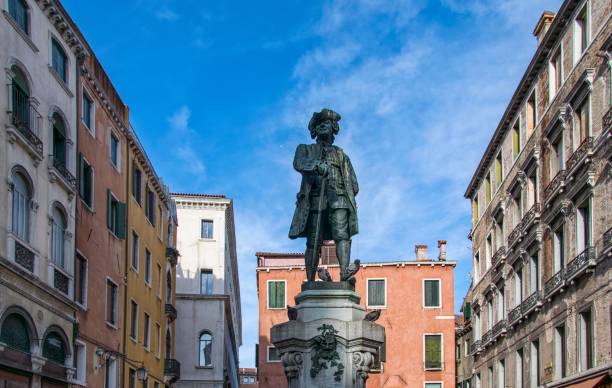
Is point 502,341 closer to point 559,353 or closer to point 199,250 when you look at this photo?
point 559,353

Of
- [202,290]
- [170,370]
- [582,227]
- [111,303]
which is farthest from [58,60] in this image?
[202,290]

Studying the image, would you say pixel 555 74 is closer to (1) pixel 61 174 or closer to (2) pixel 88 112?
(2) pixel 88 112

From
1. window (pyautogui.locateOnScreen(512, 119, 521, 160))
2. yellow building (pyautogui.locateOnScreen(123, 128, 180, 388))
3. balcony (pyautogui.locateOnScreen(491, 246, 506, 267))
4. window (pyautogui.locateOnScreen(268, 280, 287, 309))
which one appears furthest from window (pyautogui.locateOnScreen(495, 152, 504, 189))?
yellow building (pyautogui.locateOnScreen(123, 128, 180, 388))

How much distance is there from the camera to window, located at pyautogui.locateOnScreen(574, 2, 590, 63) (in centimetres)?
3347

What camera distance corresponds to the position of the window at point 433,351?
58.3m

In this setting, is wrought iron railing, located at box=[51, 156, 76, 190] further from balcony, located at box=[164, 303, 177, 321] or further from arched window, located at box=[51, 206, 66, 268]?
balcony, located at box=[164, 303, 177, 321]

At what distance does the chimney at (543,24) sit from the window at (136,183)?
19.6m

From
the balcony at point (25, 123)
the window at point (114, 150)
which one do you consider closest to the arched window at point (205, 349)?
the window at point (114, 150)

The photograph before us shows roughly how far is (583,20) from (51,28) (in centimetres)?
1920

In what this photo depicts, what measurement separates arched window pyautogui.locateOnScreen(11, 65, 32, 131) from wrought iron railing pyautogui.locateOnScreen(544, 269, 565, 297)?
20505 mm

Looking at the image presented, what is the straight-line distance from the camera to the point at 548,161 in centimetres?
3816

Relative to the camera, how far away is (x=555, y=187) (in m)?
36.2

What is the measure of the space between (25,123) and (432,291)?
37.6m

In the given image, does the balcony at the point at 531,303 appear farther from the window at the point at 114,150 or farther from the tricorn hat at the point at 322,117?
the tricorn hat at the point at 322,117
